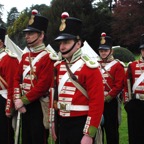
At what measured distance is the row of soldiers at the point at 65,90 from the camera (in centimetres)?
414

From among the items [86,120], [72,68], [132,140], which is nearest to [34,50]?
[72,68]

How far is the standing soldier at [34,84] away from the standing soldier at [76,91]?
2.64 ft

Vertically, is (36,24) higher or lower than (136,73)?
higher

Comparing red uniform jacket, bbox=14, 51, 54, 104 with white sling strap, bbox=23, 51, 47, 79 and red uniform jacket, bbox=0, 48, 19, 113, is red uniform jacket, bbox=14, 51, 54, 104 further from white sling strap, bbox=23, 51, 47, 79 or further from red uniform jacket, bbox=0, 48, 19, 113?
red uniform jacket, bbox=0, 48, 19, 113

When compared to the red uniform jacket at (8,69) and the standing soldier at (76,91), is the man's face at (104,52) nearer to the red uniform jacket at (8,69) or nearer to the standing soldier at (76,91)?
the red uniform jacket at (8,69)

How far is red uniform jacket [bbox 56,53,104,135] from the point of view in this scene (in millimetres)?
3969

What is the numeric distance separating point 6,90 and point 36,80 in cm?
80

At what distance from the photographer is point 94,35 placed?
3759 centimetres

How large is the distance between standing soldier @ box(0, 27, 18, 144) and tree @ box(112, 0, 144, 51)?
30.5 metres

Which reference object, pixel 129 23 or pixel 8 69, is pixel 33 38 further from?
pixel 129 23

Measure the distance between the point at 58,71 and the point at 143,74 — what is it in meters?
1.70

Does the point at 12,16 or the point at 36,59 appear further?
the point at 12,16

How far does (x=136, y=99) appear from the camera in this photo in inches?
222

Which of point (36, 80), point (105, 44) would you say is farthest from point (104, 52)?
point (36, 80)
